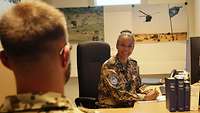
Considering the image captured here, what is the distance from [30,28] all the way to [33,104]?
195 millimetres

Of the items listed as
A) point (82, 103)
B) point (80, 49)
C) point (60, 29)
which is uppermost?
point (60, 29)

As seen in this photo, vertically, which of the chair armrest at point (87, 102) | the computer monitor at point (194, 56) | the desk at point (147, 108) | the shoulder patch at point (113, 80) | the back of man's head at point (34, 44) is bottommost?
the chair armrest at point (87, 102)

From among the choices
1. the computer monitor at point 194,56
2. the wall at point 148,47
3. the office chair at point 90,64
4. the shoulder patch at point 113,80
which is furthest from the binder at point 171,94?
the wall at point 148,47

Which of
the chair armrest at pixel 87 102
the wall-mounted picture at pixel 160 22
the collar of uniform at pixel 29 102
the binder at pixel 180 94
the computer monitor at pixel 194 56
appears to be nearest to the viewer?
the collar of uniform at pixel 29 102

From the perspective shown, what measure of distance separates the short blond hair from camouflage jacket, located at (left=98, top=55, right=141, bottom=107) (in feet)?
7.22

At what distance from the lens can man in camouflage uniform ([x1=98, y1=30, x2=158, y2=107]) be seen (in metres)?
3.09

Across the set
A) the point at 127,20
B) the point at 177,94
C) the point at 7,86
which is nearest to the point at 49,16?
the point at 177,94

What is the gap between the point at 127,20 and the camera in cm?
499

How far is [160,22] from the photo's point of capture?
16.3 ft

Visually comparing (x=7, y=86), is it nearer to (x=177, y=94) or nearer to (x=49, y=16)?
(x=177, y=94)

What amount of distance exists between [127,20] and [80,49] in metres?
1.63

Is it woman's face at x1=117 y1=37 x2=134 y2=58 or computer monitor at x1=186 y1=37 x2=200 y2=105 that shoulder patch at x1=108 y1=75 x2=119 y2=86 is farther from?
computer monitor at x1=186 y1=37 x2=200 y2=105

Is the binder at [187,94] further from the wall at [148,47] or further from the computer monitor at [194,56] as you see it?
the wall at [148,47]

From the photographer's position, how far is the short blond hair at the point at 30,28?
2.98ft
